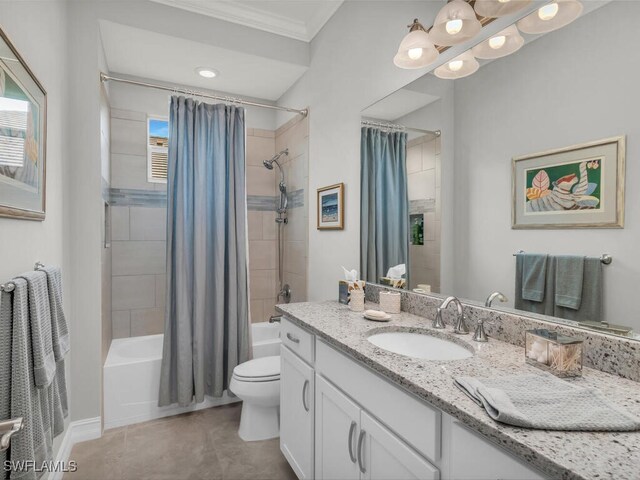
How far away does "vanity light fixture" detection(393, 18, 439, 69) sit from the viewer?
5.10ft

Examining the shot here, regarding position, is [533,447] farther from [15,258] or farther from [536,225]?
[15,258]

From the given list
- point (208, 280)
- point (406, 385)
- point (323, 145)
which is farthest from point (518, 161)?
point (208, 280)

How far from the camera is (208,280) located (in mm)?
2588

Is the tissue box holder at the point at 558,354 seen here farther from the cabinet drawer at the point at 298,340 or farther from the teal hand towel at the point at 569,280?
the cabinet drawer at the point at 298,340

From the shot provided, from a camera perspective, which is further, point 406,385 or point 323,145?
point 323,145

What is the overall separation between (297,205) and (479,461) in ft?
8.09

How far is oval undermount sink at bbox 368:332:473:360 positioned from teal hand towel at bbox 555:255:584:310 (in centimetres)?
37

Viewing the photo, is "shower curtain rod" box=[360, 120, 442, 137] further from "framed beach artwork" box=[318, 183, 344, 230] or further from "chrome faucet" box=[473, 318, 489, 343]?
"chrome faucet" box=[473, 318, 489, 343]

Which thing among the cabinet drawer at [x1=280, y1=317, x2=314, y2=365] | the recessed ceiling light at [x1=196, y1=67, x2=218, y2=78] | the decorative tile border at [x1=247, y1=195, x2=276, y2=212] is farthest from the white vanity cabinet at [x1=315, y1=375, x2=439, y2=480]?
the recessed ceiling light at [x1=196, y1=67, x2=218, y2=78]

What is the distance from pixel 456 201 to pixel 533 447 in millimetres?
1070

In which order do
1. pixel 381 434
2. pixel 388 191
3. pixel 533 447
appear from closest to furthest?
pixel 533 447 < pixel 381 434 < pixel 388 191

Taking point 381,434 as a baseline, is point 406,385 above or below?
above

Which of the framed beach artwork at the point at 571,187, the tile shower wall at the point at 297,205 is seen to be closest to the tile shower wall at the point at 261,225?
the tile shower wall at the point at 297,205

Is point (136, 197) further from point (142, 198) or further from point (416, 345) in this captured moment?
point (416, 345)
